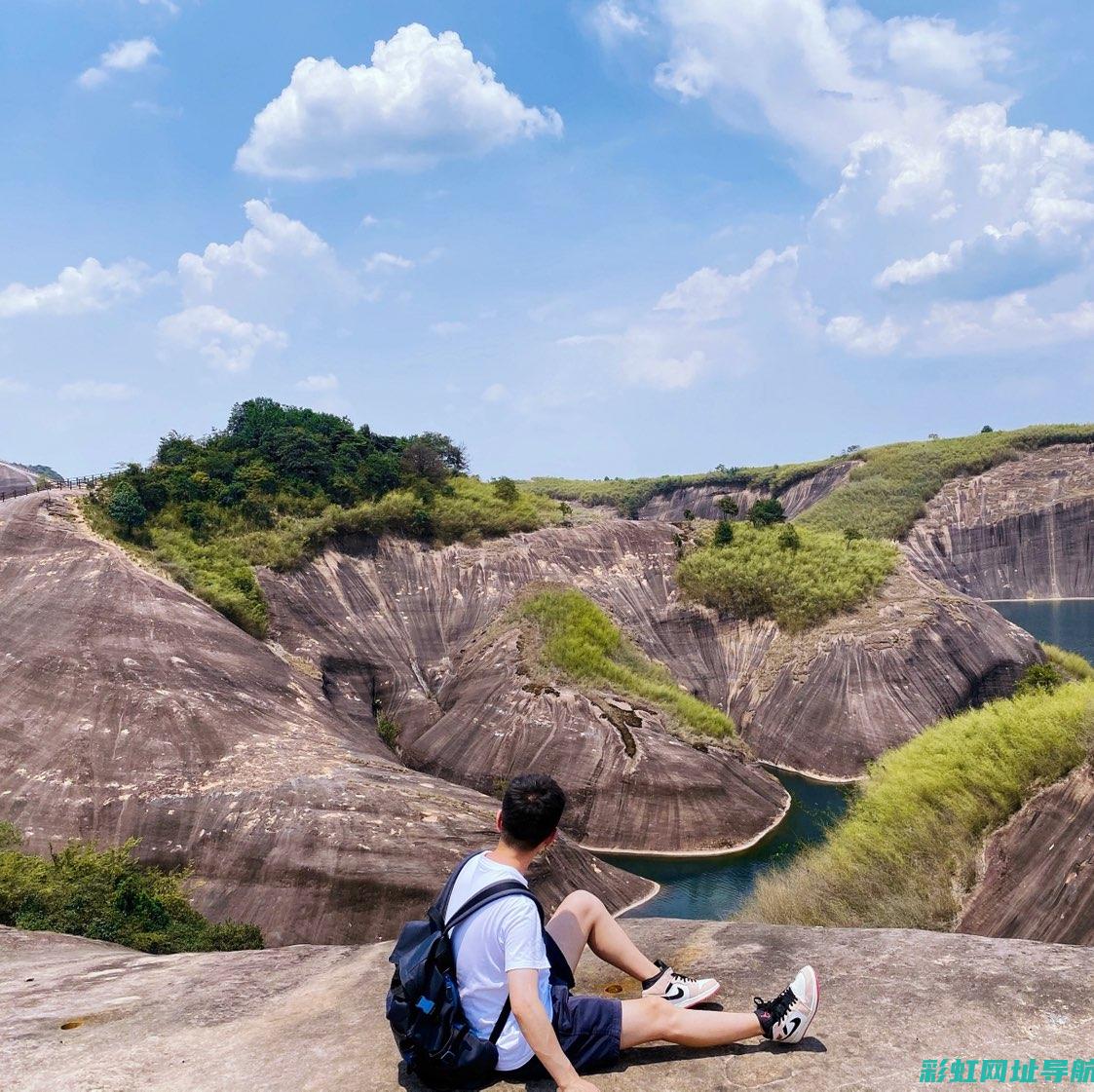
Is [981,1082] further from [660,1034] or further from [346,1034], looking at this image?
[346,1034]

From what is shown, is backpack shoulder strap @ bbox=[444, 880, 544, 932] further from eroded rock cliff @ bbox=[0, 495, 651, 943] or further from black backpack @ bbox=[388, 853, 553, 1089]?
eroded rock cliff @ bbox=[0, 495, 651, 943]

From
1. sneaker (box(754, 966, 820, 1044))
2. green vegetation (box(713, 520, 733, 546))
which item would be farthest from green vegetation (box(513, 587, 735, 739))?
sneaker (box(754, 966, 820, 1044))

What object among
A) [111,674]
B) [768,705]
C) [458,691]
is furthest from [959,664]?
[111,674]

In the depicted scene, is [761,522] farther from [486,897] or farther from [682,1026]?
[486,897]

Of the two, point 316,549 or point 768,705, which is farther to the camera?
point 316,549

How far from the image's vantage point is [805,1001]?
17.6 feet

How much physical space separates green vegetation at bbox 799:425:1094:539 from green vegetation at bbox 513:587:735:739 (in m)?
47.5

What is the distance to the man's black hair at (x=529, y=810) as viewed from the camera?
515 centimetres

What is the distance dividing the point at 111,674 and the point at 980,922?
2666 centimetres

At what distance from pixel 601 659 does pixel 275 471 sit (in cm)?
2537

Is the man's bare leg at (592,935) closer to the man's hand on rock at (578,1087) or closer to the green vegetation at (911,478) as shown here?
the man's hand on rock at (578,1087)

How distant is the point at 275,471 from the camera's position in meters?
52.2

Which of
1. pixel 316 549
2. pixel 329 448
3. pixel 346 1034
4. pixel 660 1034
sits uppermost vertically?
pixel 329 448

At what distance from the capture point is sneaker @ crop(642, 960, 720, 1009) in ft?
19.1
